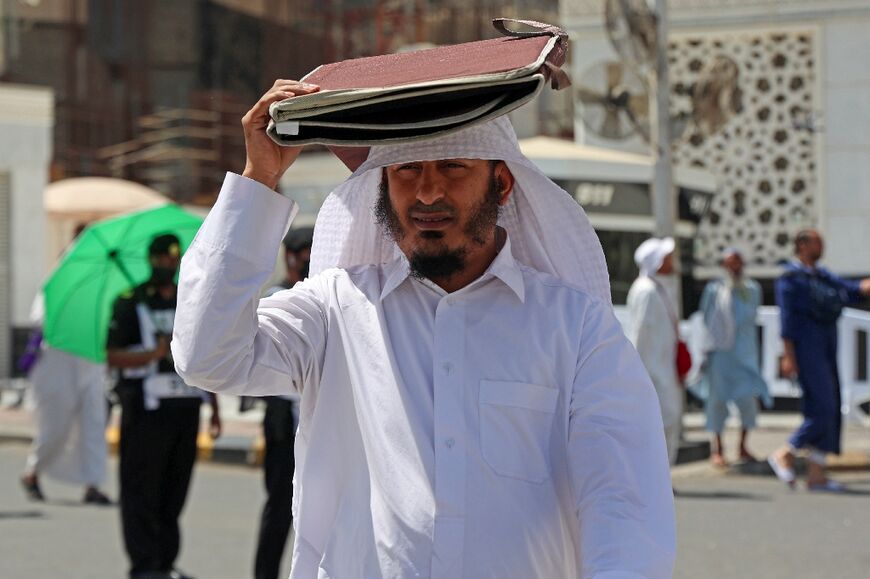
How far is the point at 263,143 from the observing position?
9.27 ft

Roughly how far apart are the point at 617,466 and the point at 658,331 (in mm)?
8475

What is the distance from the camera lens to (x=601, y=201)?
1900cm

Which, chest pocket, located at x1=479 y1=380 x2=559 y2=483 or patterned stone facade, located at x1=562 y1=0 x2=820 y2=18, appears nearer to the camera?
chest pocket, located at x1=479 y1=380 x2=559 y2=483

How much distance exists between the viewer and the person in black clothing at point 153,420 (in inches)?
302

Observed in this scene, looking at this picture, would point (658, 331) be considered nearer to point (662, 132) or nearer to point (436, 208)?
point (662, 132)

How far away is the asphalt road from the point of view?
27.5 ft

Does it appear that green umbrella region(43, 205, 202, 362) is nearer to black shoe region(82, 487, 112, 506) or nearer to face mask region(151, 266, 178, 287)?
face mask region(151, 266, 178, 287)

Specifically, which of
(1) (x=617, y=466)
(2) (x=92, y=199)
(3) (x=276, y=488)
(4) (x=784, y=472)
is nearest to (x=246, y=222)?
(1) (x=617, y=466)

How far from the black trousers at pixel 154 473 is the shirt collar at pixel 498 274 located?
16.2ft

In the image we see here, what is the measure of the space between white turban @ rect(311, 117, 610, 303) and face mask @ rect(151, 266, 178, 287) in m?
4.88

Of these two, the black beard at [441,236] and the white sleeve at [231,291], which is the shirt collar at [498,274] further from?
the white sleeve at [231,291]

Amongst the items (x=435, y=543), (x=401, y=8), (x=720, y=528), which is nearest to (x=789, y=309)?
(x=720, y=528)

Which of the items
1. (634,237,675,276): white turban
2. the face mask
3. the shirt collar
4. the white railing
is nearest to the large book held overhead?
the shirt collar

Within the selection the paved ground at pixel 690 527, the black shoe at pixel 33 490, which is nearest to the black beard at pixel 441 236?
the paved ground at pixel 690 527
